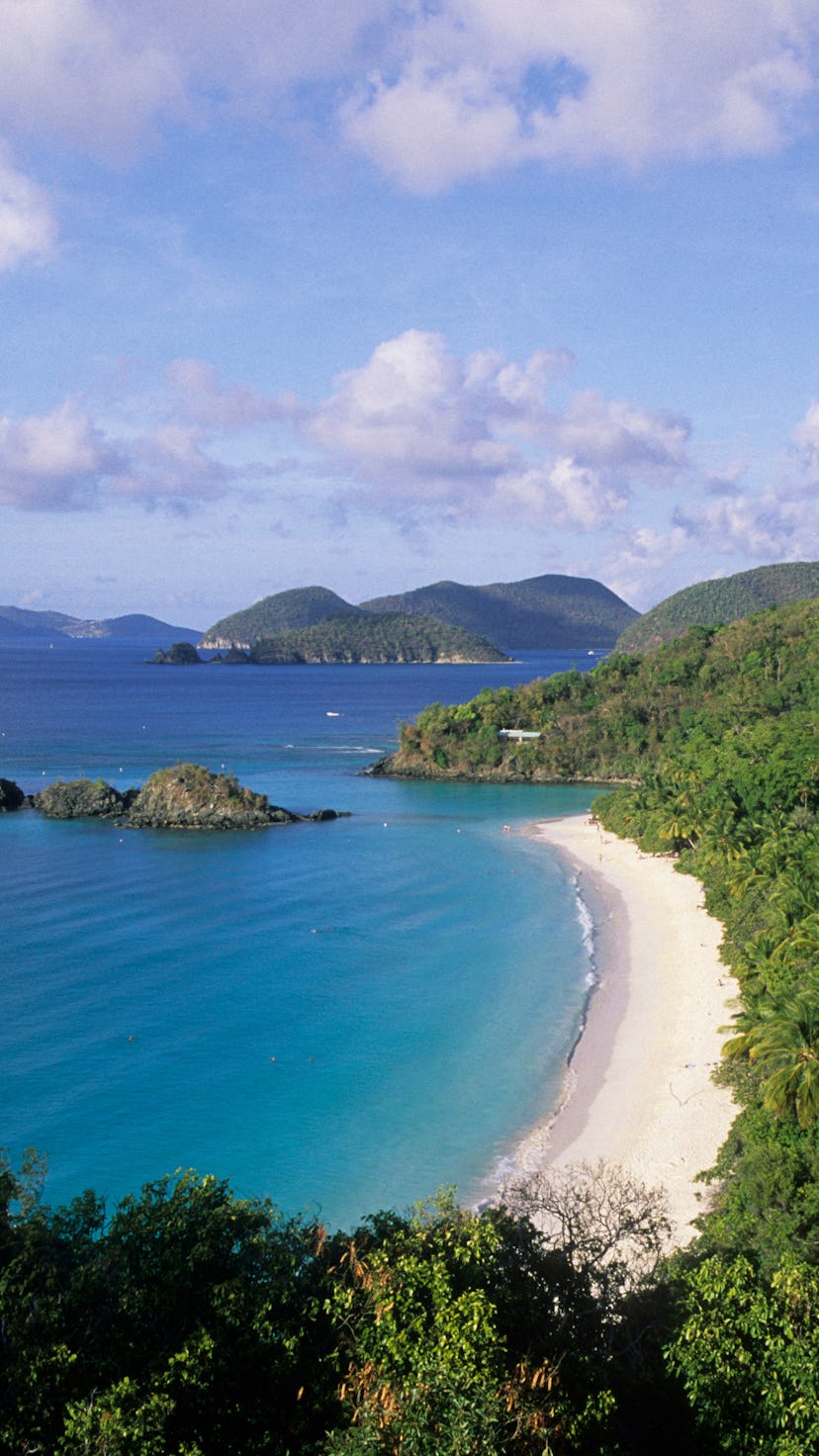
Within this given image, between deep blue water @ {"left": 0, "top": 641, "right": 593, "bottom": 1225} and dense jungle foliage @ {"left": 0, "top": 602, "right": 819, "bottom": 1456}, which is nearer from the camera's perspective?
dense jungle foliage @ {"left": 0, "top": 602, "right": 819, "bottom": 1456}

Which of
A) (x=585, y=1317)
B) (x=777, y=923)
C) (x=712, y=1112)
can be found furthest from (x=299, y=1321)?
(x=777, y=923)

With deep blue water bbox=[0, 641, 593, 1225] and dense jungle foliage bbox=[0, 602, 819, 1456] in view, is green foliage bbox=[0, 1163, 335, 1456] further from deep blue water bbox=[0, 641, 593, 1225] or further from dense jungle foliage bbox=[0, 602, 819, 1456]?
deep blue water bbox=[0, 641, 593, 1225]

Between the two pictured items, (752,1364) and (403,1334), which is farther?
(752,1364)

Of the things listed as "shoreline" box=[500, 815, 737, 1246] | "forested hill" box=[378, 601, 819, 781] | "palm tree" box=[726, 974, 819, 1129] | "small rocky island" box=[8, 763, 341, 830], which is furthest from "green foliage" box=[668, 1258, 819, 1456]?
"forested hill" box=[378, 601, 819, 781]

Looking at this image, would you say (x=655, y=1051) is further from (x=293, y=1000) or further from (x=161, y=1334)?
(x=161, y=1334)

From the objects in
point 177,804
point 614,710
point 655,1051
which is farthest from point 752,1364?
point 614,710

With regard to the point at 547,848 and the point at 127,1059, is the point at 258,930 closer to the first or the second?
the point at 127,1059

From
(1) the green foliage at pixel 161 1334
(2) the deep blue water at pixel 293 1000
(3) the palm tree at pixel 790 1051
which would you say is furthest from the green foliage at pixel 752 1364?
(2) the deep blue water at pixel 293 1000
